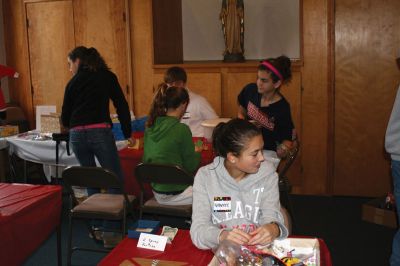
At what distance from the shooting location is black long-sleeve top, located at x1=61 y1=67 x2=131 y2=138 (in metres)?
3.48

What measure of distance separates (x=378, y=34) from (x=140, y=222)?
10.8ft

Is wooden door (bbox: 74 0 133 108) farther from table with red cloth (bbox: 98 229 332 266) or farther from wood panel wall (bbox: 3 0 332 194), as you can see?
table with red cloth (bbox: 98 229 332 266)

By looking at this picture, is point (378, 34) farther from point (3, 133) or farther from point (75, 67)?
point (3, 133)

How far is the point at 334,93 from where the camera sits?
4625 millimetres

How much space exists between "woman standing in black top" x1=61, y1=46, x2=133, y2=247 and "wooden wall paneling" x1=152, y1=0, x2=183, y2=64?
1.68m

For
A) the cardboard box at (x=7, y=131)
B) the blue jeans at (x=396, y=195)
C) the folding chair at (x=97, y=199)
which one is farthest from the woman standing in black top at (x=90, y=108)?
the blue jeans at (x=396, y=195)

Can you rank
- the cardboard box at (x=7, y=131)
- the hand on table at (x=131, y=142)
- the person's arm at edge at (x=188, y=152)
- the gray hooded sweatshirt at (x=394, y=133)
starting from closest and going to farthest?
the gray hooded sweatshirt at (x=394, y=133), the person's arm at edge at (x=188, y=152), the hand on table at (x=131, y=142), the cardboard box at (x=7, y=131)

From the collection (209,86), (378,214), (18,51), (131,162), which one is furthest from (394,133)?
(18,51)

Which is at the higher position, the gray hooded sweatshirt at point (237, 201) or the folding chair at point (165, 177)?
the gray hooded sweatshirt at point (237, 201)

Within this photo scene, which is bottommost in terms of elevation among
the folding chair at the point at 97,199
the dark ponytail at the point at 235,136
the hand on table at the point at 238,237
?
the folding chair at the point at 97,199

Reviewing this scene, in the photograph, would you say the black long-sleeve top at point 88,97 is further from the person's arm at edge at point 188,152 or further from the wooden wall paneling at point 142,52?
the wooden wall paneling at point 142,52

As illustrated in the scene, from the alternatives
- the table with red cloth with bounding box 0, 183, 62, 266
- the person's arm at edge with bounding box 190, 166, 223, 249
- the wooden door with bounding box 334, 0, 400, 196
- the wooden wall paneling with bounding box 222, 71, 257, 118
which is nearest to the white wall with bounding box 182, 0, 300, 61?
the wooden wall paneling with bounding box 222, 71, 257, 118

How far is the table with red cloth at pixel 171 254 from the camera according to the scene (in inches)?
68.0

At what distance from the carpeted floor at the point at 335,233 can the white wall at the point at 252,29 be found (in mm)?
1617
